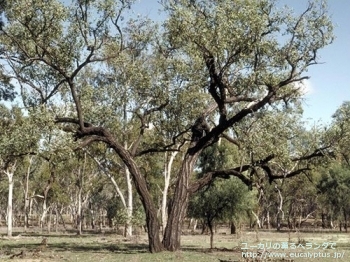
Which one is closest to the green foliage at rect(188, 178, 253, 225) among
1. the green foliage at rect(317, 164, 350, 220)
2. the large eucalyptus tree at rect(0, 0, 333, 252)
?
the large eucalyptus tree at rect(0, 0, 333, 252)

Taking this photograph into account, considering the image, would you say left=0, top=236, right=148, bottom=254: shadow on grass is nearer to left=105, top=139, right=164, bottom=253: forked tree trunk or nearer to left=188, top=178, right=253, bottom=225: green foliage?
left=105, top=139, right=164, bottom=253: forked tree trunk

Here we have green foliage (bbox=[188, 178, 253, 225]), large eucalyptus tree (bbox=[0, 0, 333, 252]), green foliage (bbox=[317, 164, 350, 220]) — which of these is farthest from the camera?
green foliage (bbox=[317, 164, 350, 220])

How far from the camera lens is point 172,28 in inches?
926

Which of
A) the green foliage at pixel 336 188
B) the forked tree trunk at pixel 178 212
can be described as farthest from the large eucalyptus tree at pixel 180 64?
the green foliage at pixel 336 188

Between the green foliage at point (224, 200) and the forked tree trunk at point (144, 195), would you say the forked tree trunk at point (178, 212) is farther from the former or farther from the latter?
the green foliage at point (224, 200)

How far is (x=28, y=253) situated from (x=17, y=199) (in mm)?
83391

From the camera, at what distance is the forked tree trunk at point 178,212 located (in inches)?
998

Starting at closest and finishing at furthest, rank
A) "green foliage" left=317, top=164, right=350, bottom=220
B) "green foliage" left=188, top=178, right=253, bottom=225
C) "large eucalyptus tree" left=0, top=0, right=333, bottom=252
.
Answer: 1. "large eucalyptus tree" left=0, top=0, right=333, bottom=252
2. "green foliage" left=188, top=178, right=253, bottom=225
3. "green foliage" left=317, top=164, right=350, bottom=220

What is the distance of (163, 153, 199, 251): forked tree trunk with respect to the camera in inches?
998

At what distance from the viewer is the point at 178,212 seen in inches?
1005

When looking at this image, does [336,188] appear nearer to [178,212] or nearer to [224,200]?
[224,200]

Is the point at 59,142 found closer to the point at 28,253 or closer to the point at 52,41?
the point at 52,41

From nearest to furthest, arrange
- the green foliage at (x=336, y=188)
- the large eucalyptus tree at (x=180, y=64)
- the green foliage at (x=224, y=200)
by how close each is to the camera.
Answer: the large eucalyptus tree at (x=180, y=64), the green foliage at (x=224, y=200), the green foliage at (x=336, y=188)

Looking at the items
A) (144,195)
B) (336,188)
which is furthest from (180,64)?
(336,188)
